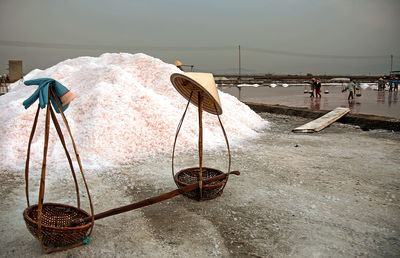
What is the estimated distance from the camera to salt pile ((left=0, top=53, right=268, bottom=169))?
15.3 ft

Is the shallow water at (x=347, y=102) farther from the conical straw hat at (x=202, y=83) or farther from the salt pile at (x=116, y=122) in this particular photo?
the conical straw hat at (x=202, y=83)

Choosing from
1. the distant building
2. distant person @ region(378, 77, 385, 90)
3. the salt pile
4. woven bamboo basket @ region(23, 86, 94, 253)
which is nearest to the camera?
woven bamboo basket @ region(23, 86, 94, 253)

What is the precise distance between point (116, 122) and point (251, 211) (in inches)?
122

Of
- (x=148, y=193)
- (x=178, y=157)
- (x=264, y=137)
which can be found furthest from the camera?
(x=264, y=137)

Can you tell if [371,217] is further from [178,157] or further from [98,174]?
[98,174]

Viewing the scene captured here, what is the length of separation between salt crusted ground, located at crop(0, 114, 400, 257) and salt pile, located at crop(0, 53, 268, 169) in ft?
1.44

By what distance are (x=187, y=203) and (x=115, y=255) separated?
3.57 ft

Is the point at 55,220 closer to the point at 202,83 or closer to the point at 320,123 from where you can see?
the point at 202,83

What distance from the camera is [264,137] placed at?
654 centimetres

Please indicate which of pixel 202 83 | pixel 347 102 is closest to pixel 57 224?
pixel 202 83

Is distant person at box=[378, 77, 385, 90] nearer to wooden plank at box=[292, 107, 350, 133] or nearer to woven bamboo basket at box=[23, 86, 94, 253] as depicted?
wooden plank at box=[292, 107, 350, 133]

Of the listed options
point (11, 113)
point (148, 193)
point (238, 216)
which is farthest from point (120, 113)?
point (238, 216)

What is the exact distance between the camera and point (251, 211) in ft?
10.1

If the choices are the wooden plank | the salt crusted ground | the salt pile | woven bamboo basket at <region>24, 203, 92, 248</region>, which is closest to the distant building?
the salt pile
